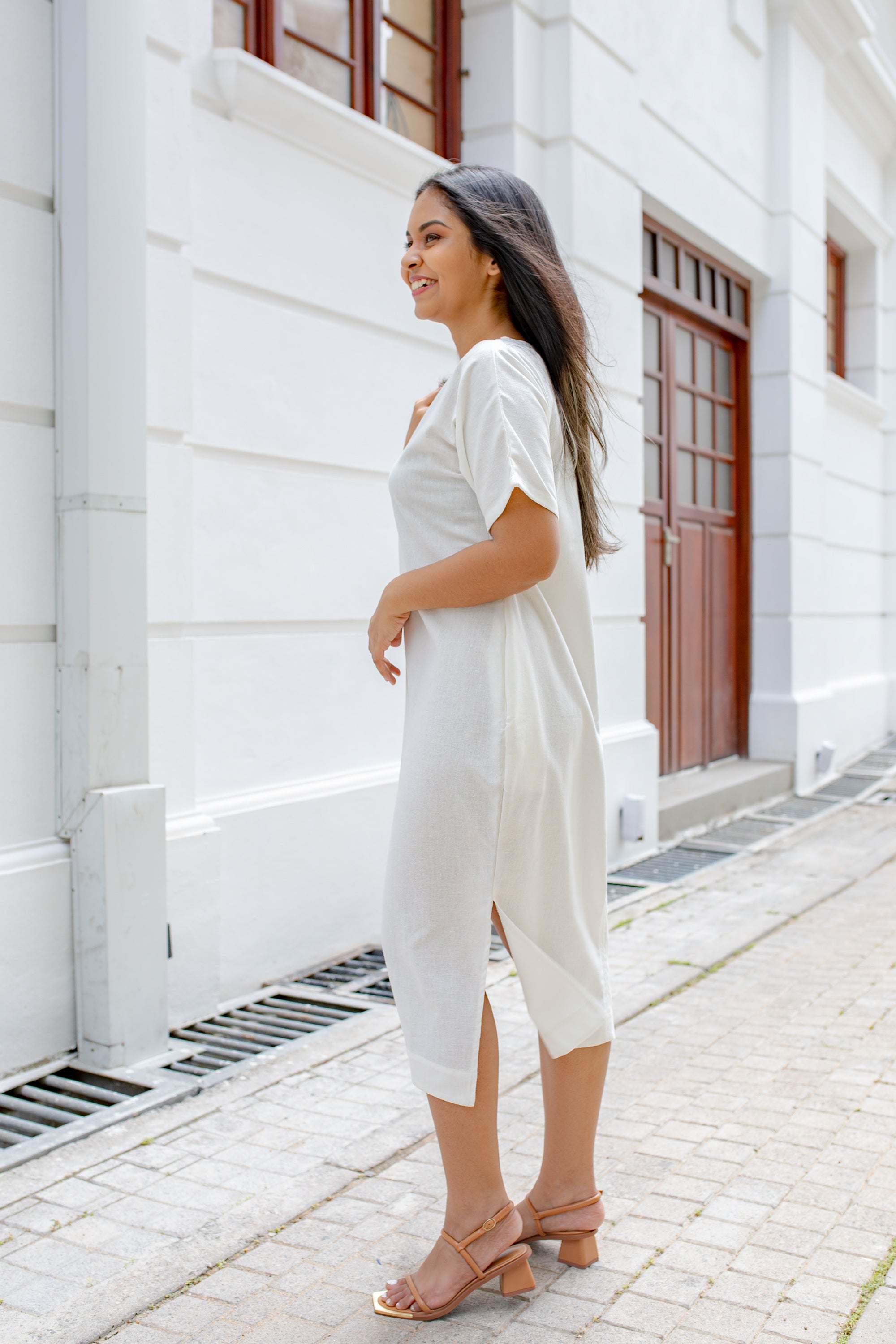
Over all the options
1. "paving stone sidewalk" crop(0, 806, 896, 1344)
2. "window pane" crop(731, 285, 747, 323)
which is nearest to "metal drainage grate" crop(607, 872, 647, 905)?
"paving stone sidewalk" crop(0, 806, 896, 1344)

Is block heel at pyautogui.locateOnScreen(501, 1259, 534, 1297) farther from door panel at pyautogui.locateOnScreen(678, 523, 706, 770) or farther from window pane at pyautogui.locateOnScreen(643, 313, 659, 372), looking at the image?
window pane at pyautogui.locateOnScreen(643, 313, 659, 372)

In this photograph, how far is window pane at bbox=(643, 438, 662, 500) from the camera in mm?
7359

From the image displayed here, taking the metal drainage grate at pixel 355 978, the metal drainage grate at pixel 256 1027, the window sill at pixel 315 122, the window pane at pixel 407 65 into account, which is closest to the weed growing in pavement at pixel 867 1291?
the metal drainage grate at pixel 256 1027

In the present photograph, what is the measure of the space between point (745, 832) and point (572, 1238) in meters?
5.11

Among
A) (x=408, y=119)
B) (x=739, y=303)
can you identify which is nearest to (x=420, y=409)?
(x=408, y=119)

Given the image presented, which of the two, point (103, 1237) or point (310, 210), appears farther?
point (310, 210)

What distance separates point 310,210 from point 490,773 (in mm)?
3108

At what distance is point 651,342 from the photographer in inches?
292

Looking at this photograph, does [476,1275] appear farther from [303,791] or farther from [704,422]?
[704,422]

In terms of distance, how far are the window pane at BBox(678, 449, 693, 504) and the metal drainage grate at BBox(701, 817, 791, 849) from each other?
2116mm

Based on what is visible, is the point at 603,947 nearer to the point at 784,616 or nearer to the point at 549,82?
the point at 549,82

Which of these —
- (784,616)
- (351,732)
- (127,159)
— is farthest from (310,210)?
(784,616)

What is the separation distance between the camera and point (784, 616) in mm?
8594

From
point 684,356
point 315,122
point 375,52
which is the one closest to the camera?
point 315,122
